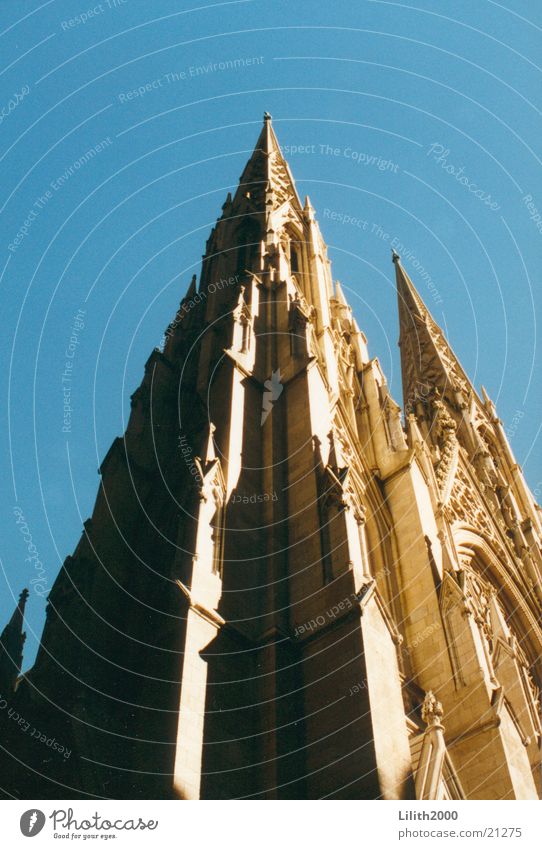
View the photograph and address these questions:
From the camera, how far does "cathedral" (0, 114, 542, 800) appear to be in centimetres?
909

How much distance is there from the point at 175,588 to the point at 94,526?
16.7ft

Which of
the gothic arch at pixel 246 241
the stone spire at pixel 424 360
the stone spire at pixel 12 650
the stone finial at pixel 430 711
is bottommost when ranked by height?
the stone finial at pixel 430 711

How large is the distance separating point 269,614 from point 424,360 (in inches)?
1045

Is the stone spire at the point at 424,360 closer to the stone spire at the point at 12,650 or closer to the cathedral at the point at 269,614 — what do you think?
the cathedral at the point at 269,614

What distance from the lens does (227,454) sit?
12.9 m

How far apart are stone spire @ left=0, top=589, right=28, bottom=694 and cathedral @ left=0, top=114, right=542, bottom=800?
0.10 metres

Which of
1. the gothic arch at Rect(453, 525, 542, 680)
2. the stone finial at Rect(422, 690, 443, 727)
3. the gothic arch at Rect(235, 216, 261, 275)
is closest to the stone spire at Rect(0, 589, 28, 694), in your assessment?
the stone finial at Rect(422, 690, 443, 727)

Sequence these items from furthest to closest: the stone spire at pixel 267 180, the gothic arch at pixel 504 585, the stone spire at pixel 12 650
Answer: the stone spire at pixel 267 180, the gothic arch at pixel 504 585, the stone spire at pixel 12 650

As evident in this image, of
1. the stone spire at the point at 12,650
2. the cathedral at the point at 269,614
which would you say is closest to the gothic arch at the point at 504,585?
the cathedral at the point at 269,614

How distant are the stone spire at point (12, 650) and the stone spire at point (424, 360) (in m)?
18.1

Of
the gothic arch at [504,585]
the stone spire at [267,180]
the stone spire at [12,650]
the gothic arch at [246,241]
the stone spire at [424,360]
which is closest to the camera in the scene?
the stone spire at [12,650]

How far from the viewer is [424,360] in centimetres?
3572

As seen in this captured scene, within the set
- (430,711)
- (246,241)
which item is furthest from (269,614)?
(246,241)

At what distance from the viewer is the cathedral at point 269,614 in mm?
9086
